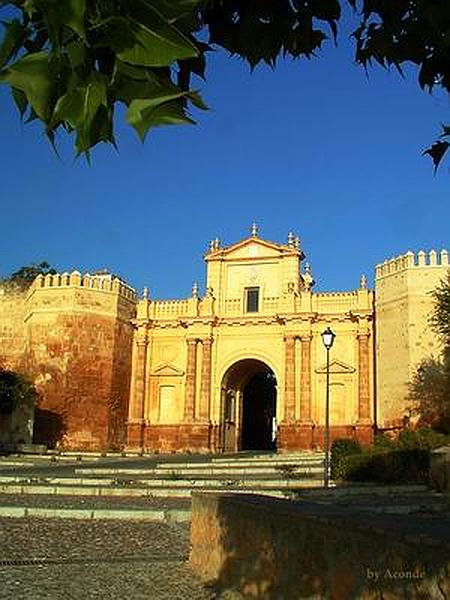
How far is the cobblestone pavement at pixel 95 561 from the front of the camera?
530cm

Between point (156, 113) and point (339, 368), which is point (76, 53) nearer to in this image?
point (156, 113)

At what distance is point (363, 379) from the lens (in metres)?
32.8

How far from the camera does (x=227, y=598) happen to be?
17.1 ft

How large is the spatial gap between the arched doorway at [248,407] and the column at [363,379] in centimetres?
472

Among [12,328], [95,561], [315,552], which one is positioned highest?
[12,328]

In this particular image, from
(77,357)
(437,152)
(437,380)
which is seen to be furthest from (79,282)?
(437,152)

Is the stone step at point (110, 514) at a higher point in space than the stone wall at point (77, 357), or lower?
lower

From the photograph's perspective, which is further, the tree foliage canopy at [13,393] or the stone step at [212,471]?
the tree foliage canopy at [13,393]

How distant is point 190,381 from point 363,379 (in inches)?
322

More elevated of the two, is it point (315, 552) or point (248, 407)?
point (248, 407)

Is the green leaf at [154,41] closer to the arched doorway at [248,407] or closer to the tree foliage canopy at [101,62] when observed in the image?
the tree foliage canopy at [101,62]

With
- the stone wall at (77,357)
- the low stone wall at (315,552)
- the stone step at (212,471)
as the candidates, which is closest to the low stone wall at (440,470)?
the stone step at (212,471)

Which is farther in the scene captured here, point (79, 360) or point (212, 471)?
point (79, 360)

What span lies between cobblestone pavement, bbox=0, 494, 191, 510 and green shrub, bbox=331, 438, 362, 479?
193 inches
